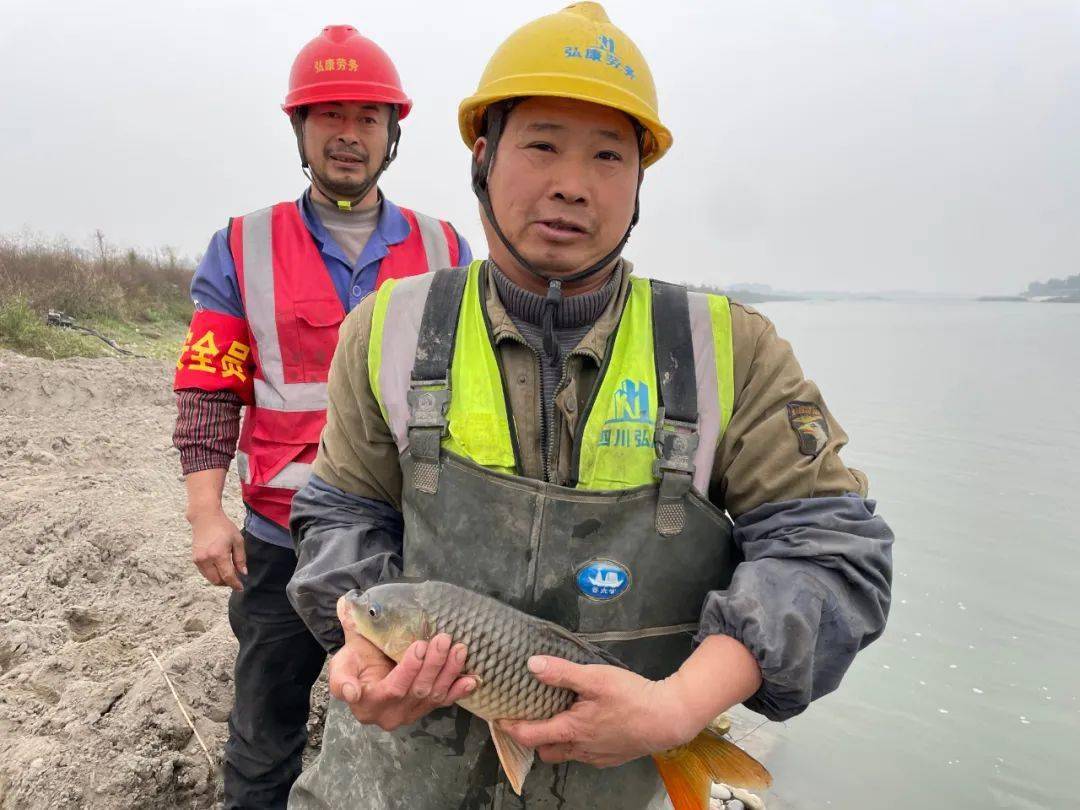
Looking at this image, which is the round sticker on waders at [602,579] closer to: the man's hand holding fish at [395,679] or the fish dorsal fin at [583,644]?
the fish dorsal fin at [583,644]

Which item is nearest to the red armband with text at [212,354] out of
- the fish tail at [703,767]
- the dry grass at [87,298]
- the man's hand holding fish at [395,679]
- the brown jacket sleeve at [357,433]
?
the brown jacket sleeve at [357,433]

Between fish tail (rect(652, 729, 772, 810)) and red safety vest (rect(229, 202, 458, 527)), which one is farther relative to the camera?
red safety vest (rect(229, 202, 458, 527))

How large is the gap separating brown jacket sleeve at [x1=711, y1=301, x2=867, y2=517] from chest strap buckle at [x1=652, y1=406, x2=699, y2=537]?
0.10m

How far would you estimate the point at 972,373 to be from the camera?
19.4m

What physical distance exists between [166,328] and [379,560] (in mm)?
15581

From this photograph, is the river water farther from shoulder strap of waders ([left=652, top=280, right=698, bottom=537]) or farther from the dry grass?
the dry grass

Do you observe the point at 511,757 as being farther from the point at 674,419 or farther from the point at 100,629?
the point at 100,629

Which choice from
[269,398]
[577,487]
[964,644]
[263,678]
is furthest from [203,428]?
Answer: [964,644]

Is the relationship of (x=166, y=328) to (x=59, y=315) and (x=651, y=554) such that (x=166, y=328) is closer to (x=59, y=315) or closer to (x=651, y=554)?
(x=59, y=315)

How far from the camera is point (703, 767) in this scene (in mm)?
1601

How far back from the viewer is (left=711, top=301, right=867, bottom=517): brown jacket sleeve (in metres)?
1.51

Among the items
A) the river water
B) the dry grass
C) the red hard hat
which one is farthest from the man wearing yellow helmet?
the dry grass

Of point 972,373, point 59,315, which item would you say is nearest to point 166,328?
point 59,315

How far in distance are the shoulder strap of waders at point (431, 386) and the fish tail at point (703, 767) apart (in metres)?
0.76
